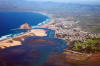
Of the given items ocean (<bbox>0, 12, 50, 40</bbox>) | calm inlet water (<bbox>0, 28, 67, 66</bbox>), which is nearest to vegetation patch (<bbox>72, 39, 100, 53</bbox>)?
calm inlet water (<bbox>0, 28, 67, 66</bbox>)

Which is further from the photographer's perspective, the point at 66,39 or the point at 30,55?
the point at 66,39

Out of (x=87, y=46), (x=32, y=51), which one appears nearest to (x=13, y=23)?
(x=32, y=51)

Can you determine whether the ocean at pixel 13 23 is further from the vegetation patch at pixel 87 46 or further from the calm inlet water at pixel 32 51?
the vegetation patch at pixel 87 46

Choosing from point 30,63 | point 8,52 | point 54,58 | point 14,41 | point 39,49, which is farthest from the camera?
point 14,41

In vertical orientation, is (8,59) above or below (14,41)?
below

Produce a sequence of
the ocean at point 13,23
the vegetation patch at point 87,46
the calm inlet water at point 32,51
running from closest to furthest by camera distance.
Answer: the calm inlet water at point 32,51 < the vegetation patch at point 87,46 < the ocean at point 13,23

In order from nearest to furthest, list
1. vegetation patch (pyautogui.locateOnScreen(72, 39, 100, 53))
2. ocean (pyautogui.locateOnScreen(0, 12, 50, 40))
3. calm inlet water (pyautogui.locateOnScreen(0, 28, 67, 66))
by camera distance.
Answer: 1. calm inlet water (pyautogui.locateOnScreen(0, 28, 67, 66))
2. vegetation patch (pyautogui.locateOnScreen(72, 39, 100, 53))
3. ocean (pyautogui.locateOnScreen(0, 12, 50, 40))

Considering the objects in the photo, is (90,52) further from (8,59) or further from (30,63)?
(8,59)

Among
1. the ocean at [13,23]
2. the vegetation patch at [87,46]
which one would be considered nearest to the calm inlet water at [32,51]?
the vegetation patch at [87,46]

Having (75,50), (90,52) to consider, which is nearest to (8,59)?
(75,50)

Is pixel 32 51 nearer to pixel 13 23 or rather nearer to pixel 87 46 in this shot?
pixel 87 46

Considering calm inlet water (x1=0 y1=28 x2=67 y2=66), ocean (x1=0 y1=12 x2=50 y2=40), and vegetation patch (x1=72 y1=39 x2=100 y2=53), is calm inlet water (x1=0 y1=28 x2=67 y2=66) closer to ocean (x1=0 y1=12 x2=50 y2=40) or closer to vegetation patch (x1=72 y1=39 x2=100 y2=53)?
vegetation patch (x1=72 y1=39 x2=100 y2=53)
